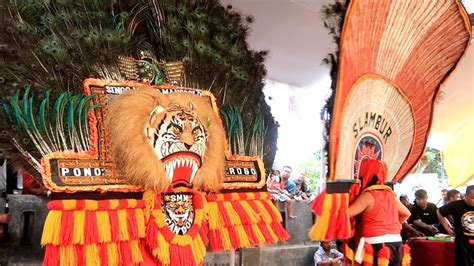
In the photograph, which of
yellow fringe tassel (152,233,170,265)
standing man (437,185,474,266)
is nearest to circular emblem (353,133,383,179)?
yellow fringe tassel (152,233,170,265)

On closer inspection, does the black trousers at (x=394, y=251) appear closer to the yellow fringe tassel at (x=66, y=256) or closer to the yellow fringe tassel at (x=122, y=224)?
the yellow fringe tassel at (x=122, y=224)

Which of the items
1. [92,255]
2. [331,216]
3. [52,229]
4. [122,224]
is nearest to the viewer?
[52,229]

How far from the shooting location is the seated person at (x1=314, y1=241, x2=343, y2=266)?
6102mm

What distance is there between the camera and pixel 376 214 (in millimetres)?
3520

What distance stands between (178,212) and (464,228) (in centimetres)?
432

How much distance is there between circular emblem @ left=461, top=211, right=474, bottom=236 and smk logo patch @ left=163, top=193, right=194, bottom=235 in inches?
164

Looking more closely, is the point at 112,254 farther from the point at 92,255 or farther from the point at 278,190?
the point at 278,190

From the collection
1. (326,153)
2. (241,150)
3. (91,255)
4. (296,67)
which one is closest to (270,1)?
(296,67)

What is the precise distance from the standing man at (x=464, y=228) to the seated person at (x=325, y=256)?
1508 mm

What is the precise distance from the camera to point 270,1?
4.46m

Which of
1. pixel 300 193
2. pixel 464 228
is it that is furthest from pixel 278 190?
pixel 464 228

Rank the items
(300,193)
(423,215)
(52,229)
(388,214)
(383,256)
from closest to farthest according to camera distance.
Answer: (52,229) < (383,256) < (388,214) < (423,215) < (300,193)

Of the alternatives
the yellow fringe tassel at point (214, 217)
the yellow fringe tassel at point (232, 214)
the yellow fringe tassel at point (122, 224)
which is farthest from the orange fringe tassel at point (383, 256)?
the yellow fringe tassel at point (122, 224)

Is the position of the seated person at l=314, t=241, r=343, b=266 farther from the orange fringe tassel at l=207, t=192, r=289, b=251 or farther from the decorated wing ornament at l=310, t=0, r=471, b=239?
the orange fringe tassel at l=207, t=192, r=289, b=251
